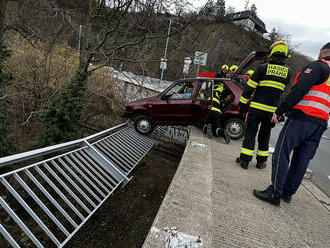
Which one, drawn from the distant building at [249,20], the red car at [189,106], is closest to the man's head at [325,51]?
the red car at [189,106]

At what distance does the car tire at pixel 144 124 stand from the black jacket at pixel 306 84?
12.5 ft

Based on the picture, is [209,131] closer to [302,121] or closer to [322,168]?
[302,121]

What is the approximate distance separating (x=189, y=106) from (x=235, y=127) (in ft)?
4.55

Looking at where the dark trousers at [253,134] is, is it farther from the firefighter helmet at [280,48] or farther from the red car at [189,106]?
the red car at [189,106]

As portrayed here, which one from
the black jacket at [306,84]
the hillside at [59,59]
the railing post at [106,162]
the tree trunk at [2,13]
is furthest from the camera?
the tree trunk at [2,13]

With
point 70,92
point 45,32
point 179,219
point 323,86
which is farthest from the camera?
point 45,32

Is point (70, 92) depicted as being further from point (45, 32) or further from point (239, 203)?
point (239, 203)

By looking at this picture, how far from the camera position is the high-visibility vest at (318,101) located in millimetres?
2123

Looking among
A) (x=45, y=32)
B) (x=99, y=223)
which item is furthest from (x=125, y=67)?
(x=99, y=223)

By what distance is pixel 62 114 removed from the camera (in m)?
4.88

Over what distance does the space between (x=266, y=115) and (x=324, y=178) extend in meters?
3.79

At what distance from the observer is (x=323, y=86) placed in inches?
83.4

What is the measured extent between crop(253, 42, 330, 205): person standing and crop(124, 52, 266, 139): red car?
2.75 m

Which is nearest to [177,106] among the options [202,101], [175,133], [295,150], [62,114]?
[202,101]
